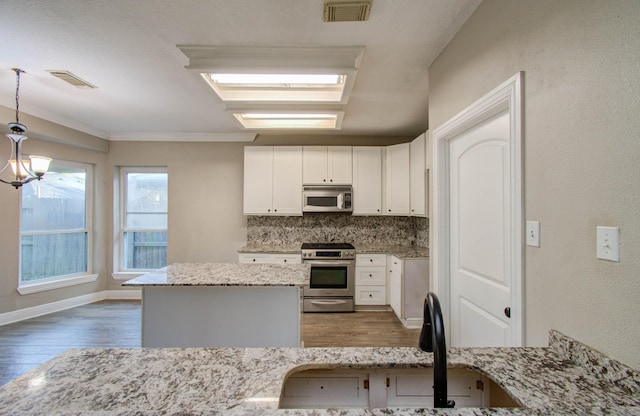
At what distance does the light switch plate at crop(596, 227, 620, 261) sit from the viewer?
849 millimetres

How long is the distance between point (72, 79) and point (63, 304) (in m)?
3.16

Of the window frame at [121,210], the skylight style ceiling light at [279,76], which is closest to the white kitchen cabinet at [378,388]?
the skylight style ceiling light at [279,76]

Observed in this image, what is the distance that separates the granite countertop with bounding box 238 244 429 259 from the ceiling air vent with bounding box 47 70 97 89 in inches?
94.9

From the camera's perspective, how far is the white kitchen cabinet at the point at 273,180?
13.5 feet

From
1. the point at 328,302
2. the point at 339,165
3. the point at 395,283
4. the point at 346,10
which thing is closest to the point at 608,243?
the point at 346,10

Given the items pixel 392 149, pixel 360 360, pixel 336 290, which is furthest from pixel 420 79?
pixel 336 290

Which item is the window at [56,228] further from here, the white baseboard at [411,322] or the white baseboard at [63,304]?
the white baseboard at [411,322]

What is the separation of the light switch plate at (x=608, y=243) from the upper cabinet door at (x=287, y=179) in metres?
3.41

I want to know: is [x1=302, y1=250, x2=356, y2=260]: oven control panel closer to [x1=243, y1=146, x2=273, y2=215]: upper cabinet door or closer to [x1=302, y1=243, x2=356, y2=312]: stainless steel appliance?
[x1=302, y1=243, x2=356, y2=312]: stainless steel appliance

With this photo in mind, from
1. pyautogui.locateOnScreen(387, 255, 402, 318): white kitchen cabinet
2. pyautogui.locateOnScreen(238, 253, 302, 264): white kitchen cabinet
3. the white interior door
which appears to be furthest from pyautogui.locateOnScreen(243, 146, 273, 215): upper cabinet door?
the white interior door

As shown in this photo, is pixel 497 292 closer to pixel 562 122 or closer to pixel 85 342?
pixel 562 122

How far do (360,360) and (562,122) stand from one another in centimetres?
112

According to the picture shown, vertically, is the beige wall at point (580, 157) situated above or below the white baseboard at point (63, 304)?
above

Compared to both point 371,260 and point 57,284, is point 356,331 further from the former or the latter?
point 57,284
